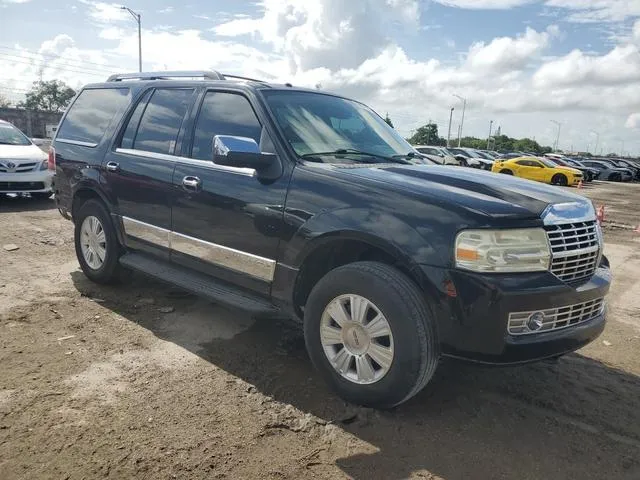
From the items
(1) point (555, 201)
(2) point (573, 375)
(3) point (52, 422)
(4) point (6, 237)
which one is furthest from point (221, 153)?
(4) point (6, 237)

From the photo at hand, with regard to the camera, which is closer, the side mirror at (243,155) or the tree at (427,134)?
the side mirror at (243,155)

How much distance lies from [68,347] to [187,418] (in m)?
1.43

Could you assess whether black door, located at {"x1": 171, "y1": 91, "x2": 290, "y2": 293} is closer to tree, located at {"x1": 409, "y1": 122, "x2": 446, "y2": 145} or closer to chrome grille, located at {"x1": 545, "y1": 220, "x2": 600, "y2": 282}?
chrome grille, located at {"x1": 545, "y1": 220, "x2": 600, "y2": 282}

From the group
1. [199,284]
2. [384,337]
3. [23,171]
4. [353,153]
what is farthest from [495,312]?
[23,171]

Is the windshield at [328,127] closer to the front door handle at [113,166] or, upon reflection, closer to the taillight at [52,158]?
the front door handle at [113,166]

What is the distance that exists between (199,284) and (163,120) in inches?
57.8

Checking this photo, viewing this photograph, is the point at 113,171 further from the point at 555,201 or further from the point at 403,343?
the point at 555,201

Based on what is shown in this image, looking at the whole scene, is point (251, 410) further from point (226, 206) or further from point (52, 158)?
point (52, 158)

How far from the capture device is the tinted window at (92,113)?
5113 millimetres

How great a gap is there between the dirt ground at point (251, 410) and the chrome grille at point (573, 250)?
0.90 metres

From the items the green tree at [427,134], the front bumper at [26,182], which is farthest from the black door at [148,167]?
the green tree at [427,134]

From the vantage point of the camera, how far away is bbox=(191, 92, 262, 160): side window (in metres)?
3.91

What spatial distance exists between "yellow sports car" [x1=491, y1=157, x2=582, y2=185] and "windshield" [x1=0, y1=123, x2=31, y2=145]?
912 inches

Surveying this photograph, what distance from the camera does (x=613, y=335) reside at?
4.78 m
